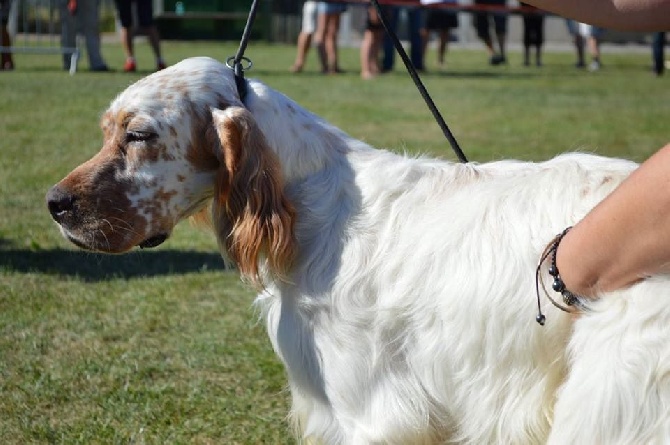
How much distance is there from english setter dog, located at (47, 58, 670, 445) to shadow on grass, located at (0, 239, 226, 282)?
280 centimetres

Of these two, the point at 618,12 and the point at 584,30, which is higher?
the point at 618,12

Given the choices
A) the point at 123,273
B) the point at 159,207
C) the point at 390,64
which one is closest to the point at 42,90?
the point at 390,64

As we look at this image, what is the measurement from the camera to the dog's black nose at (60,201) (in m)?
3.08

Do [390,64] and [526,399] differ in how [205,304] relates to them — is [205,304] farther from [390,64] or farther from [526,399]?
[390,64]

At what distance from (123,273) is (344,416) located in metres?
3.16

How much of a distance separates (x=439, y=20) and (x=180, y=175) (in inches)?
805

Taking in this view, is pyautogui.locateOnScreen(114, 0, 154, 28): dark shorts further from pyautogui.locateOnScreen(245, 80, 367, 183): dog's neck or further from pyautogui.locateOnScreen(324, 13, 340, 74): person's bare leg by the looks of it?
pyautogui.locateOnScreen(245, 80, 367, 183): dog's neck

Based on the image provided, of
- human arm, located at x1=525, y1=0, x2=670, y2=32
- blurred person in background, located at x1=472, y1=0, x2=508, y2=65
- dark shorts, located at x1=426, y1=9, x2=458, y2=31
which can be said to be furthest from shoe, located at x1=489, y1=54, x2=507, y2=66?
human arm, located at x1=525, y1=0, x2=670, y2=32

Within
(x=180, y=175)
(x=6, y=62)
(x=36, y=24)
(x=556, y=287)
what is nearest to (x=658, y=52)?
(x=6, y=62)

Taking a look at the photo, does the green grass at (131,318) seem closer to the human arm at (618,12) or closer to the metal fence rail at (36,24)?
the human arm at (618,12)

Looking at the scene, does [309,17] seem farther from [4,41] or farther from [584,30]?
[584,30]

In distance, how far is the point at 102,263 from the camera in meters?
6.10

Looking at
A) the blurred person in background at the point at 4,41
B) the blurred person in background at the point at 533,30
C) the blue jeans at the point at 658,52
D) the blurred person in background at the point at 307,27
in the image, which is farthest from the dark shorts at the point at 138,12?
the blue jeans at the point at 658,52

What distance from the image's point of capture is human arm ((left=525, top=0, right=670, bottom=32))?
2.88 m
